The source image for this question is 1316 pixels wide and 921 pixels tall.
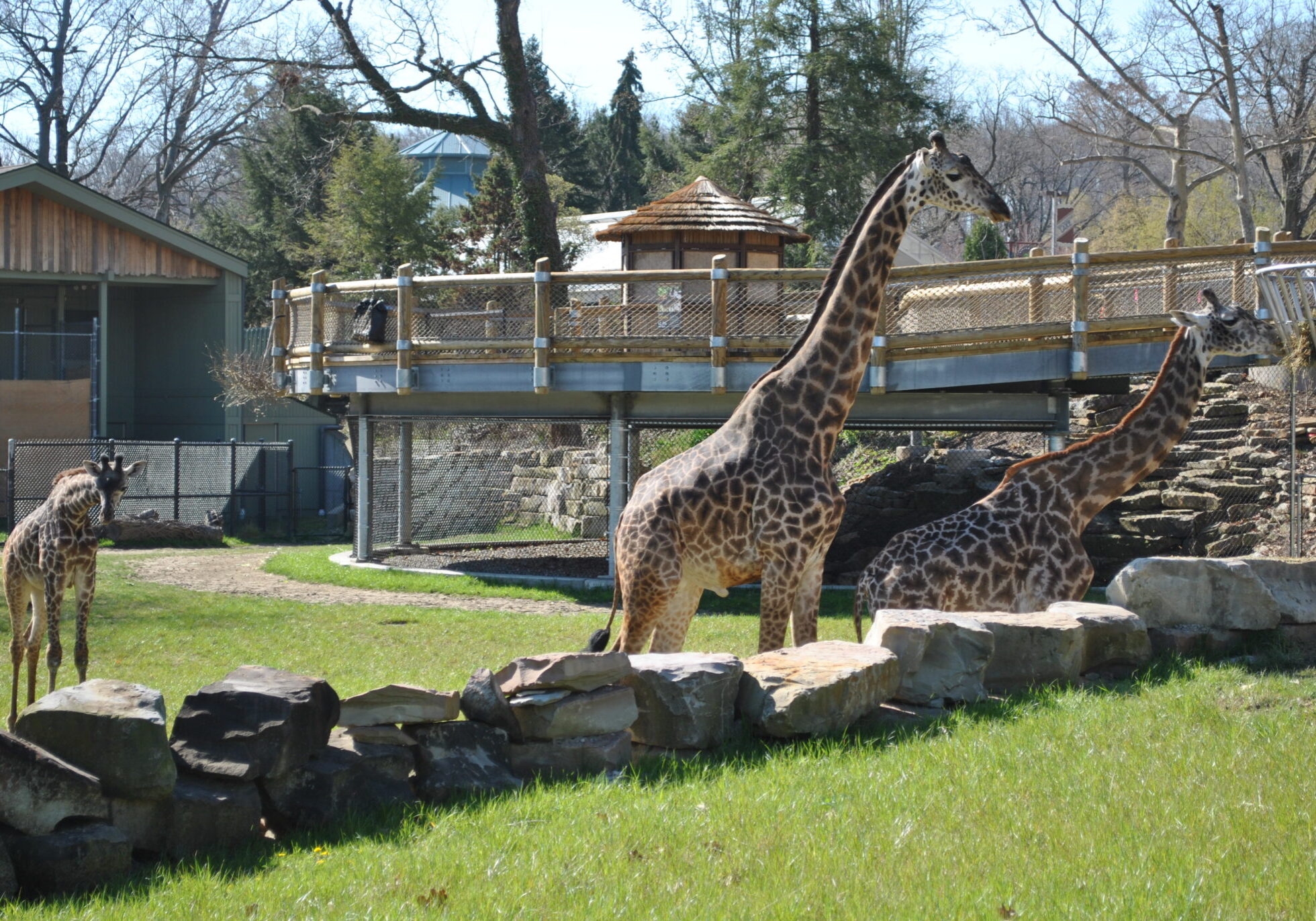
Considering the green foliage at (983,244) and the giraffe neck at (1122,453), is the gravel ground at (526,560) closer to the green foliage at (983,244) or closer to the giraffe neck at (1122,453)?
the giraffe neck at (1122,453)

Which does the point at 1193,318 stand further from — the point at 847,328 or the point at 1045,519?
the point at 847,328

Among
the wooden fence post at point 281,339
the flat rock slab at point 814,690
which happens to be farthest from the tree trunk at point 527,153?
the flat rock slab at point 814,690

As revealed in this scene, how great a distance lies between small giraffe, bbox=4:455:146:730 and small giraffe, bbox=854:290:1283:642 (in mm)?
5646

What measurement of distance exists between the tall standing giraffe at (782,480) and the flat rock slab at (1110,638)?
5.23ft

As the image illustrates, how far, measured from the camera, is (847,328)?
8297 millimetres

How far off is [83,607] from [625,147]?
47.1 metres

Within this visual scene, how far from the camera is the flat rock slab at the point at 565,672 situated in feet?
20.7

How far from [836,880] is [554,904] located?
1.01 meters

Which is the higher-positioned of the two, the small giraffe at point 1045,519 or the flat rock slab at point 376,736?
the small giraffe at point 1045,519

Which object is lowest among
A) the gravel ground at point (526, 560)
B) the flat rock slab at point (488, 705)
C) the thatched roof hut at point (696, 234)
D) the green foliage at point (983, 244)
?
the gravel ground at point (526, 560)

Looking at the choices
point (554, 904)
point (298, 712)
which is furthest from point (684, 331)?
point (554, 904)

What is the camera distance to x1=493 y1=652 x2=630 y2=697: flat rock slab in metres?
6.30

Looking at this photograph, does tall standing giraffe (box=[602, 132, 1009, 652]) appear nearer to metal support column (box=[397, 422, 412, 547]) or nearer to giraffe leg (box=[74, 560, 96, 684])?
giraffe leg (box=[74, 560, 96, 684])

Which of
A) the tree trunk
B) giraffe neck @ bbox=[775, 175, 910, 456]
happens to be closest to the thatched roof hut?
the tree trunk
